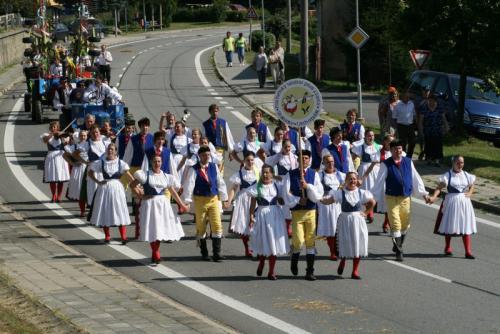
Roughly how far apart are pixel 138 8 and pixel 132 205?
259 ft

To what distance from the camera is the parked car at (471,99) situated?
3164 cm

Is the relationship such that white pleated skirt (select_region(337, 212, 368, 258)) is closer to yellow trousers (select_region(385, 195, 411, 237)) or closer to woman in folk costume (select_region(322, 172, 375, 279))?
woman in folk costume (select_region(322, 172, 375, 279))

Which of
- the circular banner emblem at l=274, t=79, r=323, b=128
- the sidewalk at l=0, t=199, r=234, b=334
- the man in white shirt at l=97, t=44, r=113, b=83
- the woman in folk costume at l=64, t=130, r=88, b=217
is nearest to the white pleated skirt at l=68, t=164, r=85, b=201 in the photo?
the woman in folk costume at l=64, t=130, r=88, b=217

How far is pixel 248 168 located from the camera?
19094 millimetres

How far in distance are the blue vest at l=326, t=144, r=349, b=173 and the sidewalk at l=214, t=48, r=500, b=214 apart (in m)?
4.06

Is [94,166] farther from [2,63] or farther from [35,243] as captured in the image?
[2,63]

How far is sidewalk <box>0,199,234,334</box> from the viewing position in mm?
13695

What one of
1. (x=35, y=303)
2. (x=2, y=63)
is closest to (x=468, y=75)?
(x=35, y=303)

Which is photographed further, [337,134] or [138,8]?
[138,8]

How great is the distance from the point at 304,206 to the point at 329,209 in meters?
1.68

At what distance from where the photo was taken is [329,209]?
60.7 ft

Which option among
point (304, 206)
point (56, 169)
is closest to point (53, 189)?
A: point (56, 169)

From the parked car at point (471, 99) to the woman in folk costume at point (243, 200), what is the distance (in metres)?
13.4

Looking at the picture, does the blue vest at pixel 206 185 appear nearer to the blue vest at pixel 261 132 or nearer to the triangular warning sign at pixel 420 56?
the blue vest at pixel 261 132
